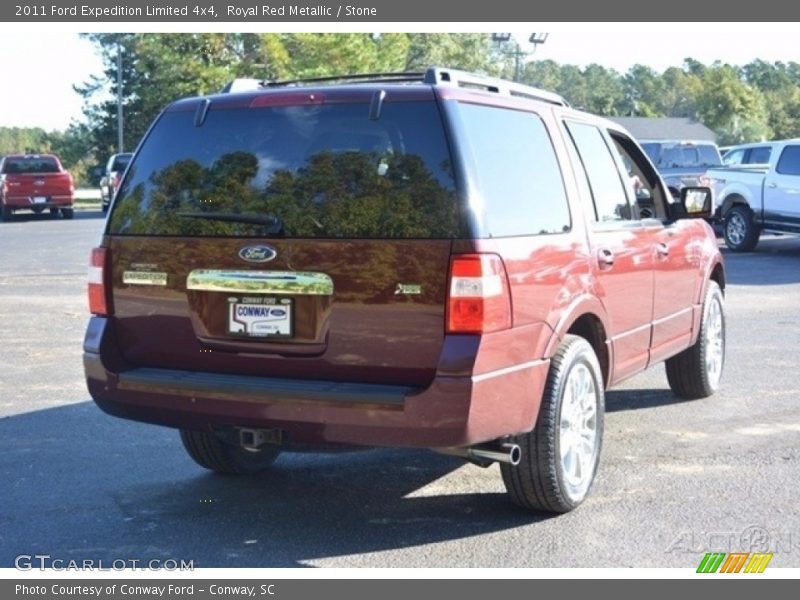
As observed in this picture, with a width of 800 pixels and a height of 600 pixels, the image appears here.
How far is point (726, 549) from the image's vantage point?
15.9ft

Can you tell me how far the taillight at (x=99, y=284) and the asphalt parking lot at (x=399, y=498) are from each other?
100 centimetres

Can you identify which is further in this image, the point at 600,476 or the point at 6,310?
the point at 6,310

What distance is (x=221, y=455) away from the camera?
19.7 ft

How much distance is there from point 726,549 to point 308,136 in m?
2.57

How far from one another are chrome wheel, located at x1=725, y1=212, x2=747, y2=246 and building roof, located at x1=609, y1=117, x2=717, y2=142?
201 feet

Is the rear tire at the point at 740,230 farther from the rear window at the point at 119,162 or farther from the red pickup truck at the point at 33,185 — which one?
the rear window at the point at 119,162

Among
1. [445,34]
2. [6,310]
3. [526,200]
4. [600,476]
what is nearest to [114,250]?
[526,200]


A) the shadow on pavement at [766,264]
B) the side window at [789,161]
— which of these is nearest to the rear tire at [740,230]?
the shadow on pavement at [766,264]

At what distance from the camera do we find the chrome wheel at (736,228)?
2009 cm

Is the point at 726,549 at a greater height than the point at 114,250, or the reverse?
the point at 114,250

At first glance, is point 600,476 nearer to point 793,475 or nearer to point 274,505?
point 793,475

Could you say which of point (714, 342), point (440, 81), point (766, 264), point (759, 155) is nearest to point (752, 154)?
point (759, 155)

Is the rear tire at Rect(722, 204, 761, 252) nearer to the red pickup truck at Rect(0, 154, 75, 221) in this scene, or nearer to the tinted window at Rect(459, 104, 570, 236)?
the tinted window at Rect(459, 104, 570, 236)

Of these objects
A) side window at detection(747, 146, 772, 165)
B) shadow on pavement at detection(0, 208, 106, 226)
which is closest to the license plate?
side window at detection(747, 146, 772, 165)
